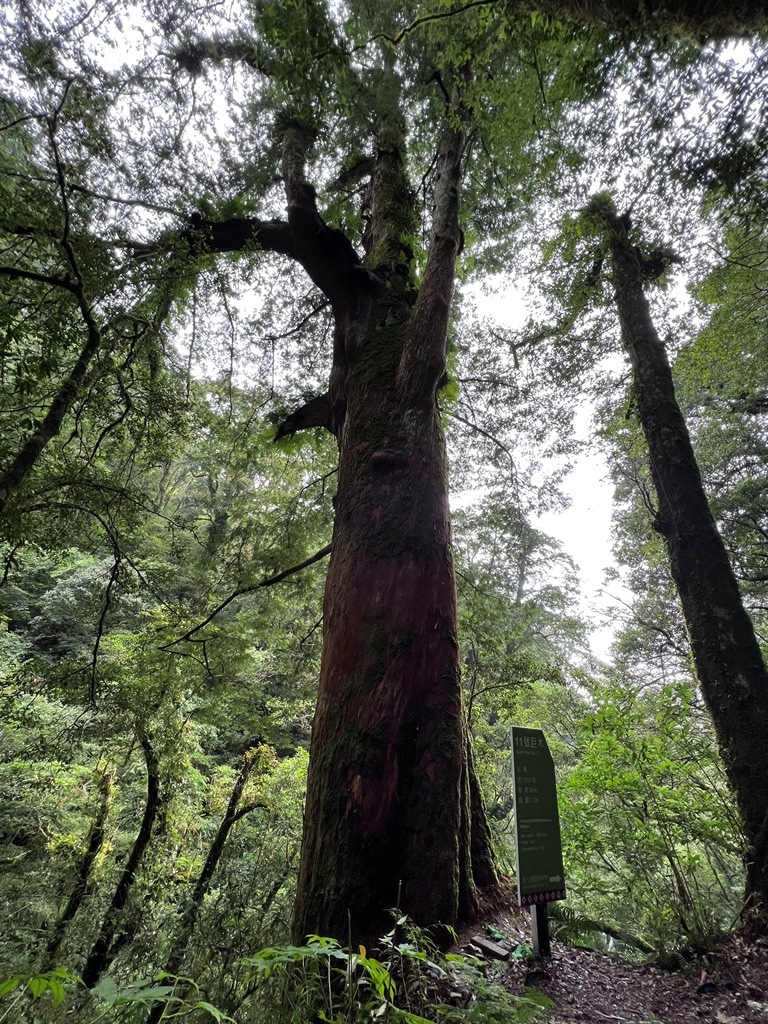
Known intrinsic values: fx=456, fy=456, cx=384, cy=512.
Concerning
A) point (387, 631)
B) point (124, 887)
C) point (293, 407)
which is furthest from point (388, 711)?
point (124, 887)

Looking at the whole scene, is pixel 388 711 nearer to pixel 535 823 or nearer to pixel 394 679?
pixel 394 679

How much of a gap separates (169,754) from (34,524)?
5.12 metres

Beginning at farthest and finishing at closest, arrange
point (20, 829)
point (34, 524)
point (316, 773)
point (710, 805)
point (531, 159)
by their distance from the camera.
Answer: point (20, 829) → point (531, 159) → point (710, 805) → point (34, 524) → point (316, 773)

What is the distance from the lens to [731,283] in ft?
18.5

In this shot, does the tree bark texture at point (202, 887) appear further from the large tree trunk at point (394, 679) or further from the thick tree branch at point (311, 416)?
the thick tree branch at point (311, 416)

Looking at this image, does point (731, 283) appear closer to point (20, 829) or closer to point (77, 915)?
point (77, 915)

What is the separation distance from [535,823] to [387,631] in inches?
54.7

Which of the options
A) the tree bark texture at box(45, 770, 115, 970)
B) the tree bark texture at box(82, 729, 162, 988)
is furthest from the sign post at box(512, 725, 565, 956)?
the tree bark texture at box(45, 770, 115, 970)

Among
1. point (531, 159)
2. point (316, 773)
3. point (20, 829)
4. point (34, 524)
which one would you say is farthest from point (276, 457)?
point (20, 829)

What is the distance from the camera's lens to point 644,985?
2.25m

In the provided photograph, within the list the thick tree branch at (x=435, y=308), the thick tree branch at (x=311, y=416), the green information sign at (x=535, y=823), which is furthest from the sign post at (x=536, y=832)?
the thick tree branch at (x=311, y=416)

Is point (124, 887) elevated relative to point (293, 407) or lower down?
lower down

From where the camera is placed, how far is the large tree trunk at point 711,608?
3.00 meters

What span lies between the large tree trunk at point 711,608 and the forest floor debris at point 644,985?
433 mm
